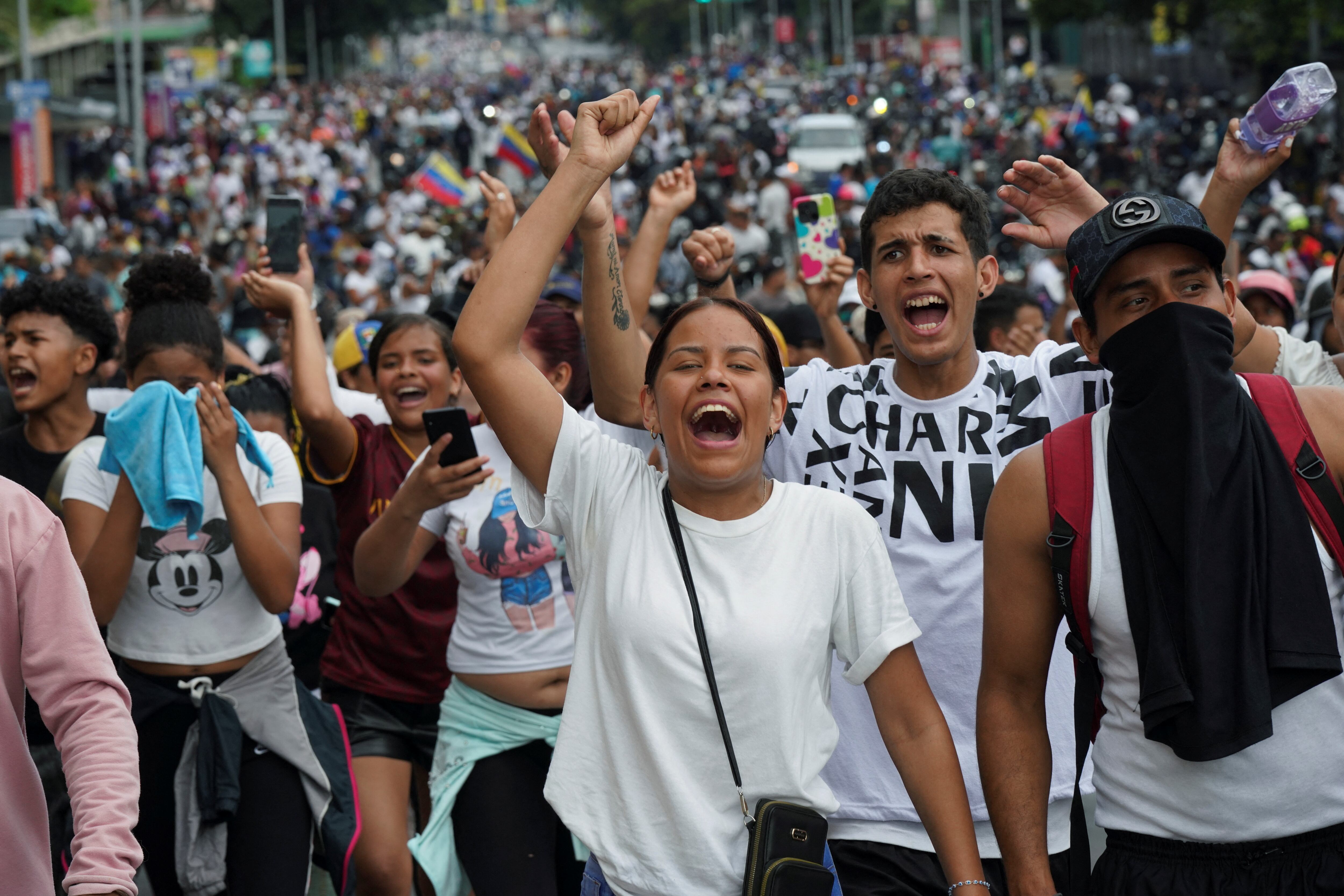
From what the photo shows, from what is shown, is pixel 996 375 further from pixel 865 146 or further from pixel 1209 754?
pixel 865 146

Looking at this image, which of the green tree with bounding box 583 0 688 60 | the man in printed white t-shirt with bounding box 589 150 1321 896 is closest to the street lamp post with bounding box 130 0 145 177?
the man in printed white t-shirt with bounding box 589 150 1321 896

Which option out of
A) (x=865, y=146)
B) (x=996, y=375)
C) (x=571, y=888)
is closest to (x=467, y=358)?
(x=996, y=375)

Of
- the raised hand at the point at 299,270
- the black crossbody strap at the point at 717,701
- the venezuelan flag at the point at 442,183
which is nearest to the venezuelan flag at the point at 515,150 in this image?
the venezuelan flag at the point at 442,183

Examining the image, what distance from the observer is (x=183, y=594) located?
4.22 m

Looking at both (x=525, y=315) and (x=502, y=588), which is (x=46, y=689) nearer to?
(x=525, y=315)

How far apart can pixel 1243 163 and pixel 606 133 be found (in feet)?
5.04

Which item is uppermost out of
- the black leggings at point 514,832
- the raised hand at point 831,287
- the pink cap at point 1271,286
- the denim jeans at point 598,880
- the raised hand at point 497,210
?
the raised hand at point 497,210

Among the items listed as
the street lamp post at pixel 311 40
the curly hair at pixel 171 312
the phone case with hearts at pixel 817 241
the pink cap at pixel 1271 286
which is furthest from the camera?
the street lamp post at pixel 311 40

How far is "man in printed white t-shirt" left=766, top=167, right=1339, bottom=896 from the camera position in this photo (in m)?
3.30

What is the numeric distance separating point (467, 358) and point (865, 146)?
34.7m

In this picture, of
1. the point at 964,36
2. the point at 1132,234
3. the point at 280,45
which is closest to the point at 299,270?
the point at 1132,234

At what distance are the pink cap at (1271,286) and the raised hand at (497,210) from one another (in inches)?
153

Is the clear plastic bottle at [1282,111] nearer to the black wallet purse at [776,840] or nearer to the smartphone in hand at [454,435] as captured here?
the black wallet purse at [776,840]

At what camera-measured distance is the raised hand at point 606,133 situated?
9.77 ft
